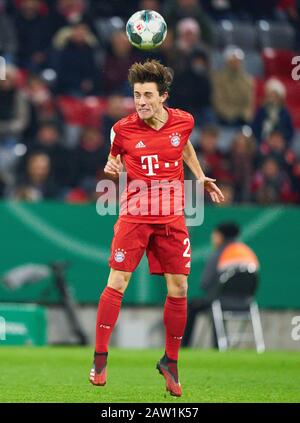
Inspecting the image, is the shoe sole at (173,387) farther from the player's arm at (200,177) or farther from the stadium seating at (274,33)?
the stadium seating at (274,33)

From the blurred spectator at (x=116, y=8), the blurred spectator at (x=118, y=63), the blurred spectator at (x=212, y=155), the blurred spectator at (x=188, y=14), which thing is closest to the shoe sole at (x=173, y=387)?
the blurred spectator at (x=212, y=155)

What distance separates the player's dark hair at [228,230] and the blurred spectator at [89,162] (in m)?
1.70

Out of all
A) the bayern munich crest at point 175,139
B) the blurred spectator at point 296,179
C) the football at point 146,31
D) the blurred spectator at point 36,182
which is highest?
the football at point 146,31

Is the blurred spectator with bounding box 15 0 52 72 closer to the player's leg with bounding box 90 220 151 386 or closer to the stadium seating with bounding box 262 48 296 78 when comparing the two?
the stadium seating with bounding box 262 48 296 78

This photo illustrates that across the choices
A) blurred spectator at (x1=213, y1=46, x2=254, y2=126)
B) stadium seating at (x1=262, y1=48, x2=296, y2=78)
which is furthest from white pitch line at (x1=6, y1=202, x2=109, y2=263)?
stadium seating at (x1=262, y1=48, x2=296, y2=78)

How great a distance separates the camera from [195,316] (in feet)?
51.8

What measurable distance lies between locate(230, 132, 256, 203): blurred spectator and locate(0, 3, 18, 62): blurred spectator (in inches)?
140

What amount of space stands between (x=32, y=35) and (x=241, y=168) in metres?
3.69

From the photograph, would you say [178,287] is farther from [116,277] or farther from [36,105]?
[36,105]

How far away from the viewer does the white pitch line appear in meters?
15.7

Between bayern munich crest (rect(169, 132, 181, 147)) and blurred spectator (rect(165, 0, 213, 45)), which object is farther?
blurred spectator (rect(165, 0, 213, 45))

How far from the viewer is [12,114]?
16531 mm

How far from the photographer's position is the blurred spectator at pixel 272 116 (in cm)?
1791
